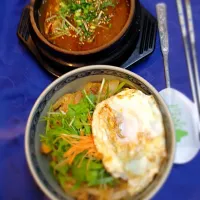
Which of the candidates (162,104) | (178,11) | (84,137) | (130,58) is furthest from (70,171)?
(178,11)

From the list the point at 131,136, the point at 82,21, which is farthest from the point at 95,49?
the point at 131,136

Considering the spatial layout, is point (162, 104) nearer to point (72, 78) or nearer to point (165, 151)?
point (165, 151)

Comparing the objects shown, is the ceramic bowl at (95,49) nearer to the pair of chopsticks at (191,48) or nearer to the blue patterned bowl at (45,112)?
the blue patterned bowl at (45,112)

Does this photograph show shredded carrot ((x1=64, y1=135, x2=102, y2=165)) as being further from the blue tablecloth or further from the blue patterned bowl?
the blue tablecloth

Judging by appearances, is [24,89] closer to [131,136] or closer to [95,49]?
[95,49]

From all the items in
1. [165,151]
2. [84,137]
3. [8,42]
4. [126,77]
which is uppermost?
[8,42]

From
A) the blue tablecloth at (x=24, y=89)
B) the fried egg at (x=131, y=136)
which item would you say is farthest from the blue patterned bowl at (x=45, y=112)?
the blue tablecloth at (x=24, y=89)

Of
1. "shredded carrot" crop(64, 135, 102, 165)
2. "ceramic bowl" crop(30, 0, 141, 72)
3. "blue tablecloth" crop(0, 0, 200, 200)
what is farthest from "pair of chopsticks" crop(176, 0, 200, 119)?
"shredded carrot" crop(64, 135, 102, 165)
